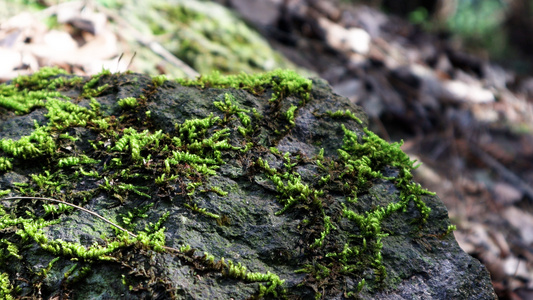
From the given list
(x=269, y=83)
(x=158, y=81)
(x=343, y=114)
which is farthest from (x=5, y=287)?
(x=343, y=114)

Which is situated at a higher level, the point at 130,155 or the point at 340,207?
the point at 340,207

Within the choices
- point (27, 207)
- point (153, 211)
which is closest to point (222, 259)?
point (153, 211)

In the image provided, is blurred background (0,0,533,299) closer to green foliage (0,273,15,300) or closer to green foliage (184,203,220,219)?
green foliage (184,203,220,219)

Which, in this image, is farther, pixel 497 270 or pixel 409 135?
pixel 409 135

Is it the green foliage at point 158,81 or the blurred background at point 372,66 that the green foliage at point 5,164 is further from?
the blurred background at point 372,66

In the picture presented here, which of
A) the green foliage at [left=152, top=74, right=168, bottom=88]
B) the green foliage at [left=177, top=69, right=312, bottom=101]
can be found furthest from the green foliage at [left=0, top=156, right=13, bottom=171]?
the green foliage at [left=177, top=69, right=312, bottom=101]

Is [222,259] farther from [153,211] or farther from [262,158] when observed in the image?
[262,158]

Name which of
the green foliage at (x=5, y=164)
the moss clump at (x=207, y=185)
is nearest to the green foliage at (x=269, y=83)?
the moss clump at (x=207, y=185)
